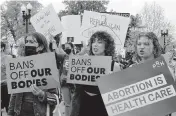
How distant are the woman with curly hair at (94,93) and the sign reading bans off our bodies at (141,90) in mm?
430

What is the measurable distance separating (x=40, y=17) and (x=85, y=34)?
4.35 feet

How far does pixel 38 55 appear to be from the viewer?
389 cm

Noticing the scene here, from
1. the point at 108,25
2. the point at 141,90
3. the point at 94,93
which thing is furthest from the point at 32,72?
the point at 108,25

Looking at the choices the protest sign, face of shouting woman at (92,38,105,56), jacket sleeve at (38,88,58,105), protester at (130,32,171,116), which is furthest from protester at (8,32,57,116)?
the protest sign

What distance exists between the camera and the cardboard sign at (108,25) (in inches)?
302

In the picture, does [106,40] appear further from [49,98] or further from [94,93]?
[49,98]

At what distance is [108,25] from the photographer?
7738 mm

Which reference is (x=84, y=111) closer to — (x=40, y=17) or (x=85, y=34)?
(x=85, y=34)

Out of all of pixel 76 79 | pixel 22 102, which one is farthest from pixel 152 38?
pixel 22 102

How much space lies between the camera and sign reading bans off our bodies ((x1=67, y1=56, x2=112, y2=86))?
4.16 metres

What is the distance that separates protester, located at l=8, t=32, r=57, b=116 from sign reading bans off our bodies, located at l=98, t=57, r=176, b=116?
602mm

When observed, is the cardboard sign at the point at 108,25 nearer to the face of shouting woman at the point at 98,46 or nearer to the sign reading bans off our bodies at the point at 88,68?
the sign reading bans off our bodies at the point at 88,68

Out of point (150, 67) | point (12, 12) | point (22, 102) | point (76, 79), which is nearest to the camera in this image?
point (150, 67)

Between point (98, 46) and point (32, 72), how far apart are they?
0.82 m
